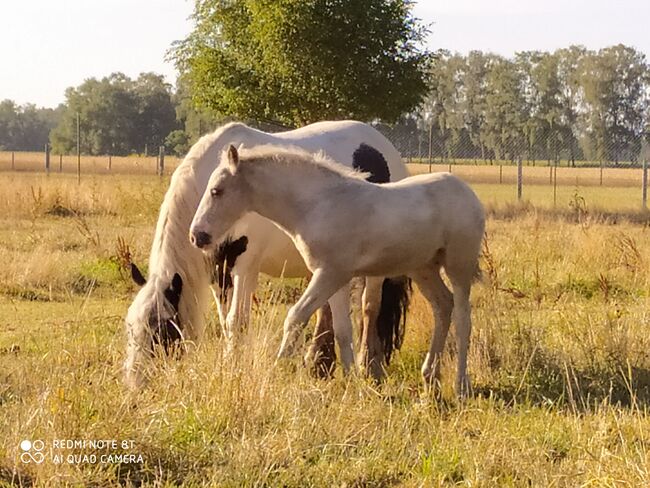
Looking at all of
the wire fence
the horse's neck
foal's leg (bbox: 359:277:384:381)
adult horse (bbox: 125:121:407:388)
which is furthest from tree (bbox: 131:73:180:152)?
the horse's neck

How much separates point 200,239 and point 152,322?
60 centimetres

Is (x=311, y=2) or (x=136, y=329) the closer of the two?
(x=136, y=329)

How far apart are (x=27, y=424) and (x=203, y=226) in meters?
1.78

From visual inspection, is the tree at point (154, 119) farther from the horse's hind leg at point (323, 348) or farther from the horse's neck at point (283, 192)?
the horse's neck at point (283, 192)

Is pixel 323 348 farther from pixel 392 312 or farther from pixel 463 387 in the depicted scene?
pixel 463 387

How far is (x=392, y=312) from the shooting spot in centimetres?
720

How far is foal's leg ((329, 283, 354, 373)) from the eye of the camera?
660 centimetres

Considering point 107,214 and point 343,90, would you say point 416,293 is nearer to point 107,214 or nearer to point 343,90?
point 107,214

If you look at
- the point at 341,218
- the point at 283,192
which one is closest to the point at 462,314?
the point at 341,218

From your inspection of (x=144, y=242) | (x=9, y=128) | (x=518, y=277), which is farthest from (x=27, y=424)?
(x=9, y=128)

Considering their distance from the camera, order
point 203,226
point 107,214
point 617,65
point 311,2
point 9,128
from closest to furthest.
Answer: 1. point 203,226
2. point 107,214
3. point 311,2
4. point 617,65
5. point 9,128

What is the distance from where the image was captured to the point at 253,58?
77.8ft

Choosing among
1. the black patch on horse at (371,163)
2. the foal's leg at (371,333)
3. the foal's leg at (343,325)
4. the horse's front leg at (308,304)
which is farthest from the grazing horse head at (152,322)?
the black patch on horse at (371,163)

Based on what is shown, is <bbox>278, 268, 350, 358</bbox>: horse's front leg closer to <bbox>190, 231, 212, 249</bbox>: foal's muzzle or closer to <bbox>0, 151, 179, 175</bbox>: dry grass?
<bbox>190, 231, 212, 249</bbox>: foal's muzzle
